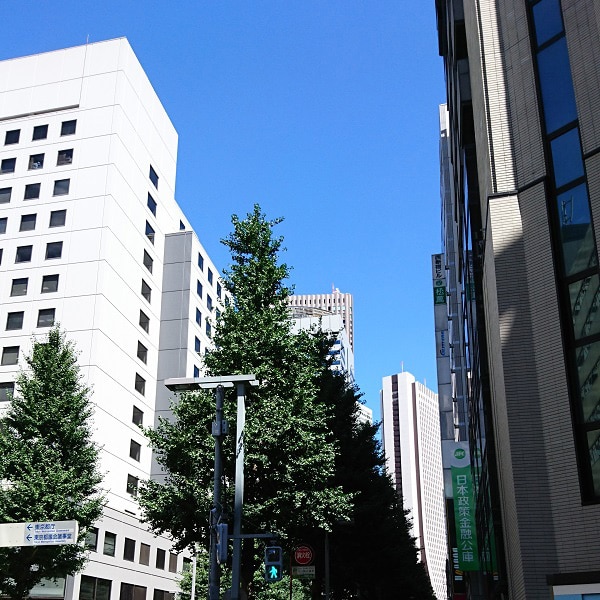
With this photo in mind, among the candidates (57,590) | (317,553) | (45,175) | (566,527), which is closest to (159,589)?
(57,590)

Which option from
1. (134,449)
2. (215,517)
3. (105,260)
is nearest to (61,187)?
(105,260)

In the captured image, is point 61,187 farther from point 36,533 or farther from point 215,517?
point 215,517

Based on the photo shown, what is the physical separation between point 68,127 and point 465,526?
39248mm

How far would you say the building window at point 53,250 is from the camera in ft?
161

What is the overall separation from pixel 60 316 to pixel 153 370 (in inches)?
427

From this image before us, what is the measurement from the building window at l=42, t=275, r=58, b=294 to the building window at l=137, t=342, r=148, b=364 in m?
8.23

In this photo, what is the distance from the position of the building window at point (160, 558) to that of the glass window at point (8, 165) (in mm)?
29537

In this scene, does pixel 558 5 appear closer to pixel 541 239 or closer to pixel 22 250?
pixel 541 239

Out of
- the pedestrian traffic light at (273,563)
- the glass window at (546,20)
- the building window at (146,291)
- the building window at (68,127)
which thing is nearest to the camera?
the pedestrian traffic light at (273,563)

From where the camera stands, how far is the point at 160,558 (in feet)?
173

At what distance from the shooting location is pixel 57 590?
39750 mm

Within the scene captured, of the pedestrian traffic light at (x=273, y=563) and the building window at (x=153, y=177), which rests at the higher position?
the building window at (x=153, y=177)

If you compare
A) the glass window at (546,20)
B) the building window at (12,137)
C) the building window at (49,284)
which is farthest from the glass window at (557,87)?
the building window at (12,137)

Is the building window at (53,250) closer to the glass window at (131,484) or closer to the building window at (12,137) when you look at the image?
the building window at (12,137)
